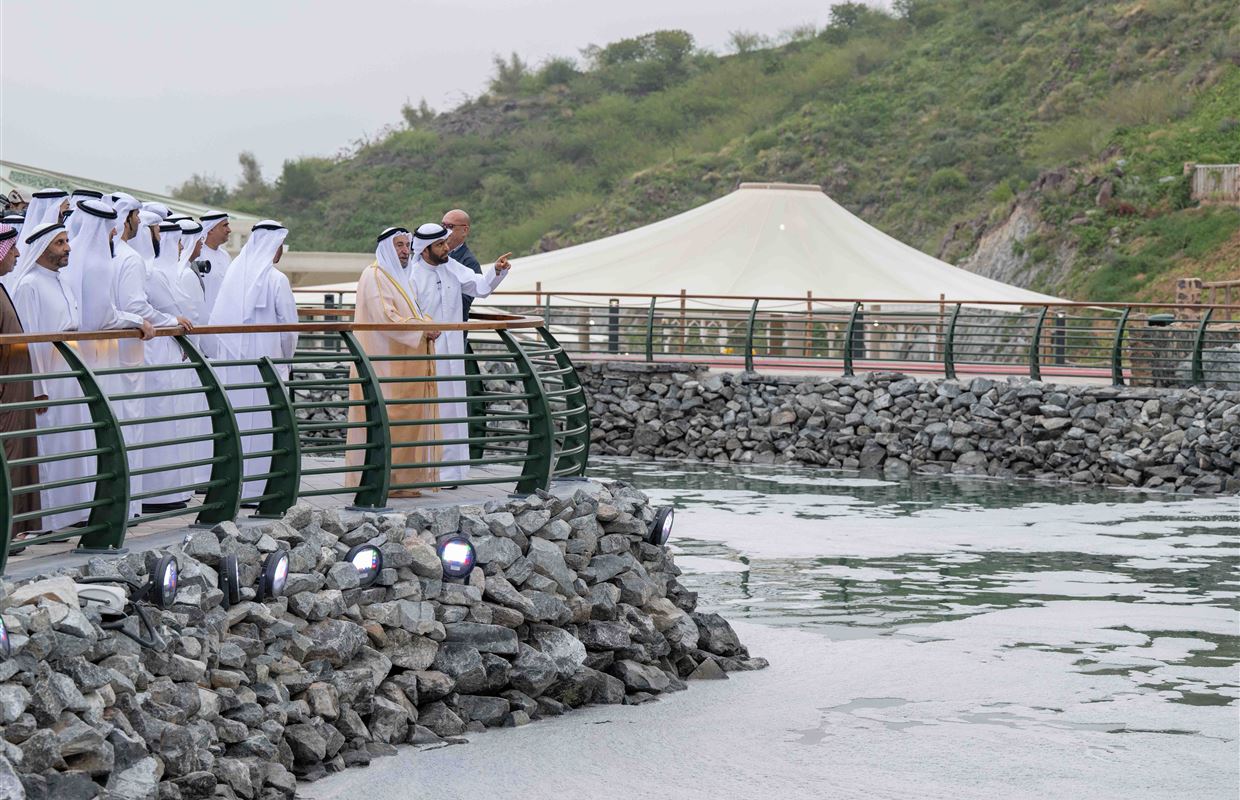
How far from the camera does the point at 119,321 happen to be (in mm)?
9141

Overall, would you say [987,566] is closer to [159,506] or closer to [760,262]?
[159,506]

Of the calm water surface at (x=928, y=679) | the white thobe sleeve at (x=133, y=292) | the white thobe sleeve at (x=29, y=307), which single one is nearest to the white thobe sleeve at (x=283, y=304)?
the white thobe sleeve at (x=133, y=292)

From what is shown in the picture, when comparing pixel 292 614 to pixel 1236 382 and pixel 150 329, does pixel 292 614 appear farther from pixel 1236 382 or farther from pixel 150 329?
pixel 1236 382

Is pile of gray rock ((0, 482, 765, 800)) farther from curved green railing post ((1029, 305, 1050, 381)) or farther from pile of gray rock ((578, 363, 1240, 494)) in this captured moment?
curved green railing post ((1029, 305, 1050, 381))

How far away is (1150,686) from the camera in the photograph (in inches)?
392

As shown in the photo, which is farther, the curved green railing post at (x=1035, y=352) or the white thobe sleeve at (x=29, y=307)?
the curved green railing post at (x=1035, y=352)

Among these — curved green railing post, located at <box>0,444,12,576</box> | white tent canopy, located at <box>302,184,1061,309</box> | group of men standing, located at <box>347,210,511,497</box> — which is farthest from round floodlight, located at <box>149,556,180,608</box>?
white tent canopy, located at <box>302,184,1061,309</box>

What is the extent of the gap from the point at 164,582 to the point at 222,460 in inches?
46.1

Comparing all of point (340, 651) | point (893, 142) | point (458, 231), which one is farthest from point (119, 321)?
point (893, 142)

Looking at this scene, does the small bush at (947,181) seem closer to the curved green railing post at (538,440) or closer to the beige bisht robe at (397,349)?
the beige bisht robe at (397,349)

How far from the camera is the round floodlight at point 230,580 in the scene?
7.66 metres

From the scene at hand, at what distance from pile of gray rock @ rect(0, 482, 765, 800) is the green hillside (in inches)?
1206

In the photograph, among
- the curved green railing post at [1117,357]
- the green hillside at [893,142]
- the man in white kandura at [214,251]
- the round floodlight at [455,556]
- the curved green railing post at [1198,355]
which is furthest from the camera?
the green hillside at [893,142]

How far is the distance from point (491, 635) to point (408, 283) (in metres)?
2.81
